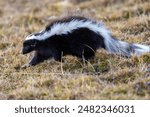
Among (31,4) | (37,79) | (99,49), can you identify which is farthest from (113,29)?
(31,4)

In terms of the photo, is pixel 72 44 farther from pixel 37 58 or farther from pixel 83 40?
pixel 37 58

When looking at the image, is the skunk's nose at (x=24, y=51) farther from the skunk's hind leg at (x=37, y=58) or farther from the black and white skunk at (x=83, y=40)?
the black and white skunk at (x=83, y=40)

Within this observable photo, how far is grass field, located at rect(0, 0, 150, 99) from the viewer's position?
7129 millimetres

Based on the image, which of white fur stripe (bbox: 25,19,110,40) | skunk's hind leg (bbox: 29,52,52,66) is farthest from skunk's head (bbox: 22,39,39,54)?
white fur stripe (bbox: 25,19,110,40)

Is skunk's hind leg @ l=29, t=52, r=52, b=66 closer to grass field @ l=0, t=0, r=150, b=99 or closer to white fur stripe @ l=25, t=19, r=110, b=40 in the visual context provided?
grass field @ l=0, t=0, r=150, b=99

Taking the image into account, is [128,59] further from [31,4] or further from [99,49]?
[31,4]

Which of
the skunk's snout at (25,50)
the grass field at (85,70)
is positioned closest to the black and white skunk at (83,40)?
the grass field at (85,70)

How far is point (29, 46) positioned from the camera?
30.6 feet

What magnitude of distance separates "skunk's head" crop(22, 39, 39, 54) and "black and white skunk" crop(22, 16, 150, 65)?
352mm

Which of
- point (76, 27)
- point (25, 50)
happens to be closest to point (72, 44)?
point (76, 27)

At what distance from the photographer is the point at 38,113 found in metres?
6.75

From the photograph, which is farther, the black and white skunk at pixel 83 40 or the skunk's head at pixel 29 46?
the skunk's head at pixel 29 46

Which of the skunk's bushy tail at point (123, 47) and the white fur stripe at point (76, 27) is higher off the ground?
the white fur stripe at point (76, 27)

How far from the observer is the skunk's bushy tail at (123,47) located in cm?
866
